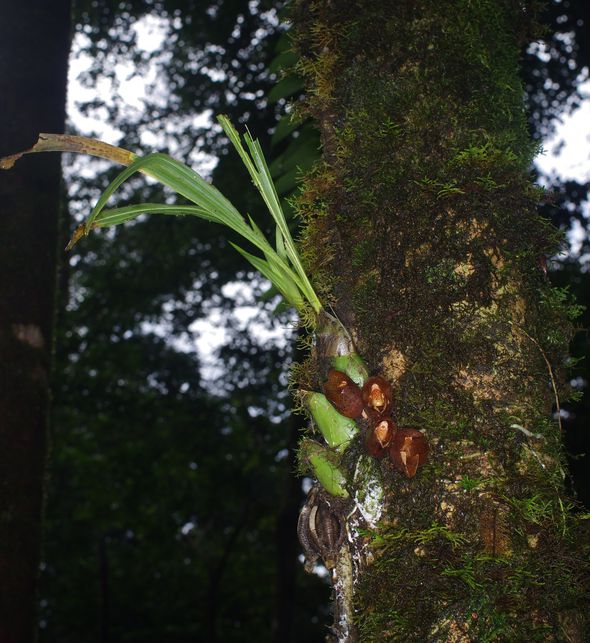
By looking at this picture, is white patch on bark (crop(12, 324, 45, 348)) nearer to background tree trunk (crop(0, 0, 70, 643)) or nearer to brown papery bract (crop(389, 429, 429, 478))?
background tree trunk (crop(0, 0, 70, 643))

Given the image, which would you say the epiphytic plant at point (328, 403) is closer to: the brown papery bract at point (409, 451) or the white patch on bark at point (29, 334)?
the brown papery bract at point (409, 451)

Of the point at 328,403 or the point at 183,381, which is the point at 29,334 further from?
the point at 183,381

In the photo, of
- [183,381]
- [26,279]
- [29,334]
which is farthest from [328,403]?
[183,381]

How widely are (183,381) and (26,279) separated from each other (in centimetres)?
685

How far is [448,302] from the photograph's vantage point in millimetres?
1250

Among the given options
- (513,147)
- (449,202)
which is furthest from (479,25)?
(449,202)

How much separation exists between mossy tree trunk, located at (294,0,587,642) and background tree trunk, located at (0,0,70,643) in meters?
1.97

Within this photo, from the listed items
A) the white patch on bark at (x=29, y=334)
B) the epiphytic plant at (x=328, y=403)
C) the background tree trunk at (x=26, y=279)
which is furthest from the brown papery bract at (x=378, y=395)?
the white patch on bark at (x=29, y=334)

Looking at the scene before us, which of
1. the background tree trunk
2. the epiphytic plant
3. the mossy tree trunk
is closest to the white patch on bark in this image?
the background tree trunk

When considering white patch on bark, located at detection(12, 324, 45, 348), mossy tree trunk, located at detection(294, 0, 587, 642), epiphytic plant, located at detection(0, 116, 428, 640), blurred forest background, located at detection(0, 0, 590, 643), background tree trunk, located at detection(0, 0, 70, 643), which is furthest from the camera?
blurred forest background, located at detection(0, 0, 590, 643)

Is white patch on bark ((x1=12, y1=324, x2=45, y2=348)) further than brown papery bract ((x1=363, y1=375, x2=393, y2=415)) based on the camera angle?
Yes

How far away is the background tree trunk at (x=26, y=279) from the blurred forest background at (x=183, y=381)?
2.17m

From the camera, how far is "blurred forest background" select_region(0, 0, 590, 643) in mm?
6977

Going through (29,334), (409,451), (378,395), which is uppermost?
(29,334)
